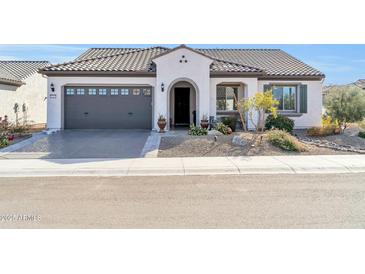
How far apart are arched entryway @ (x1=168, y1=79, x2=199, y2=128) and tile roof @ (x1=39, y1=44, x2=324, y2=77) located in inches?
87.9

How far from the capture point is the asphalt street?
5383 millimetres

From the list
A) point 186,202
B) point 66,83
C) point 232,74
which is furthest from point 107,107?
point 186,202

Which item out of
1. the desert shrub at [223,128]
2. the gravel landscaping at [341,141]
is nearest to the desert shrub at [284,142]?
the gravel landscaping at [341,141]

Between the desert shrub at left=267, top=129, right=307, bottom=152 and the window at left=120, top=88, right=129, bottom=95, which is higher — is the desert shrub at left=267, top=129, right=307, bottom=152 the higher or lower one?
the lower one

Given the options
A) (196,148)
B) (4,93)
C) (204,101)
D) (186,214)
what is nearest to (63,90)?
(4,93)

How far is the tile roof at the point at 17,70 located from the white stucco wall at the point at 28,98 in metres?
0.46

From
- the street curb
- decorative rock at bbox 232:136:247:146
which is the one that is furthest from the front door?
the street curb

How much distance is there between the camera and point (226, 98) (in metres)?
19.7

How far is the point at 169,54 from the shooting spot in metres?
17.4

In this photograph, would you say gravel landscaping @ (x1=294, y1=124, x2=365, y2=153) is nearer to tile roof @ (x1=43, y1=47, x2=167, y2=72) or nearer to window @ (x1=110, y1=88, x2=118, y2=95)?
tile roof @ (x1=43, y1=47, x2=167, y2=72)

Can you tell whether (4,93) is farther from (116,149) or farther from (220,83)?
(220,83)

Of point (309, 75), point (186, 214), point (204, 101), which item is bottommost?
point (186, 214)

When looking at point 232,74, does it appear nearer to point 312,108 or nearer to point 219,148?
point 312,108

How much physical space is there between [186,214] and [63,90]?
14.7 meters
